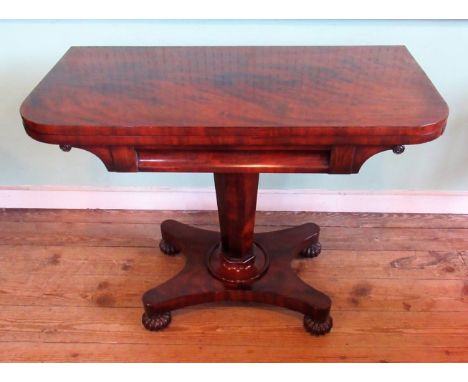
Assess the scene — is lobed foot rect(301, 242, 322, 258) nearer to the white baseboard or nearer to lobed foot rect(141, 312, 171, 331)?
the white baseboard

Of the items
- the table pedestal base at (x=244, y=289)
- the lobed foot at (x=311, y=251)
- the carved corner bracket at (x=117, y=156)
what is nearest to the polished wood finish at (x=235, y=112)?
the carved corner bracket at (x=117, y=156)

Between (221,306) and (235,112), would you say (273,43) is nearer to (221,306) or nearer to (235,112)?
(235,112)

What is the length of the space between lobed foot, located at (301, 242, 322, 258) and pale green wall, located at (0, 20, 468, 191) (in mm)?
283

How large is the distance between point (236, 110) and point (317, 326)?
30.2 inches

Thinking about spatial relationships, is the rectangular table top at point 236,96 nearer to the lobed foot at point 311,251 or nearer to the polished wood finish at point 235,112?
the polished wood finish at point 235,112

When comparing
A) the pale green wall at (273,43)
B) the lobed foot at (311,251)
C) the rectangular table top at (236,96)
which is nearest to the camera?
the rectangular table top at (236,96)

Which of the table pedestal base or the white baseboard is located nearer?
the table pedestal base

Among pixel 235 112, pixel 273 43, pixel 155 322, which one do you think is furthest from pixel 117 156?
pixel 273 43

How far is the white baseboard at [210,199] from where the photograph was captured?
188 cm

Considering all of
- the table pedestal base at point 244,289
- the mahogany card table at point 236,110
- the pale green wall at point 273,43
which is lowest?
the table pedestal base at point 244,289

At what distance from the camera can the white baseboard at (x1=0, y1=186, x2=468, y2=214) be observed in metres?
1.88

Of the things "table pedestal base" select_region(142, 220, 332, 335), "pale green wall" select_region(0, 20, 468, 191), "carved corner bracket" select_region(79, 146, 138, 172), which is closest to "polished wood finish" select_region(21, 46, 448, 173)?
"carved corner bracket" select_region(79, 146, 138, 172)

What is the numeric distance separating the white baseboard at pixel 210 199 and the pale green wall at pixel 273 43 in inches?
2.5

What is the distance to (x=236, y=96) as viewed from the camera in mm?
1046
